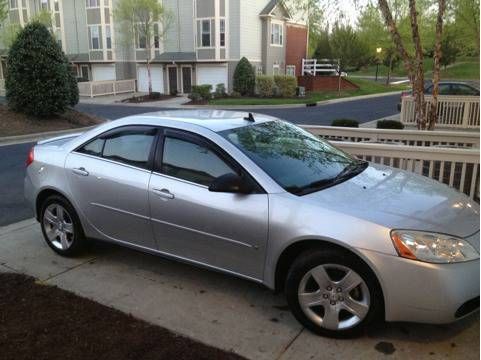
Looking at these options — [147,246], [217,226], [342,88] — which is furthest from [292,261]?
[342,88]

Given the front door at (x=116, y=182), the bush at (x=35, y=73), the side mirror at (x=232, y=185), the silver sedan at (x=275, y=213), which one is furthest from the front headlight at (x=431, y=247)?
the bush at (x=35, y=73)

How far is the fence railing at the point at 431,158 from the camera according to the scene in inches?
218

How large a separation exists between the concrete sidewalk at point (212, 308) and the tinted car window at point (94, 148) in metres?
1.09

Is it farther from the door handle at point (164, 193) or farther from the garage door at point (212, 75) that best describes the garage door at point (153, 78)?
the door handle at point (164, 193)

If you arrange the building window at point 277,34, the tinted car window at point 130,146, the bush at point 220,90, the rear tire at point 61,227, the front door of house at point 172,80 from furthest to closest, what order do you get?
1. the front door of house at point 172,80
2. the building window at point 277,34
3. the bush at point 220,90
4. the rear tire at point 61,227
5. the tinted car window at point 130,146

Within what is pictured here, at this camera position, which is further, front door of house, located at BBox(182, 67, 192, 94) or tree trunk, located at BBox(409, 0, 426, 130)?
front door of house, located at BBox(182, 67, 192, 94)

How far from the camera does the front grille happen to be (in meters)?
3.16

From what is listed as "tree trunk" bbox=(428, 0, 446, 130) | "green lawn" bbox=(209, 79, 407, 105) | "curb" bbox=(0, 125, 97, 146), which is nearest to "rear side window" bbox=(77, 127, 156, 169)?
"tree trunk" bbox=(428, 0, 446, 130)

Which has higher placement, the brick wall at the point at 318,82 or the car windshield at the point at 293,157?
the car windshield at the point at 293,157

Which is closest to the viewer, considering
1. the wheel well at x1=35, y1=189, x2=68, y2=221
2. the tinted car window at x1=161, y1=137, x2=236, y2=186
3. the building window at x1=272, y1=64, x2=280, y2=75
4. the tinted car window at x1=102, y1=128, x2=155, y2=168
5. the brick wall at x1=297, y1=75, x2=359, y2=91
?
the tinted car window at x1=161, y1=137, x2=236, y2=186

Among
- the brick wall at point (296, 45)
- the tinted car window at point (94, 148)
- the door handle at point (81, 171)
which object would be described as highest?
the brick wall at point (296, 45)

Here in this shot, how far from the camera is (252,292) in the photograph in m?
4.19

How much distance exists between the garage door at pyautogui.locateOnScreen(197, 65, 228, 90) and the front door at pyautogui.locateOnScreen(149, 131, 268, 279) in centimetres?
3164

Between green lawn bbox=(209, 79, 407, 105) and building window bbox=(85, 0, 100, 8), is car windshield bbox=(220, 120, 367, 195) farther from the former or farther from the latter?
building window bbox=(85, 0, 100, 8)
